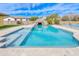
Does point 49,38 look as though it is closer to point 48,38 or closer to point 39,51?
point 48,38

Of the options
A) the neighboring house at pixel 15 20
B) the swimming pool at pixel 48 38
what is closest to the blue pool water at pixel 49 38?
the swimming pool at pixel 48 38

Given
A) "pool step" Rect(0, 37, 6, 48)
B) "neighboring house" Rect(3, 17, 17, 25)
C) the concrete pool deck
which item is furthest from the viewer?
"neighboring house" Rect(3, 17, 17, 25)

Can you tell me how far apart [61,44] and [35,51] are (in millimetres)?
668

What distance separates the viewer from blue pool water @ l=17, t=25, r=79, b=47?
13.1 feet

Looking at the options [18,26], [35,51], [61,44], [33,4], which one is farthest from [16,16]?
[61,44]

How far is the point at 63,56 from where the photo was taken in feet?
→ 12.4

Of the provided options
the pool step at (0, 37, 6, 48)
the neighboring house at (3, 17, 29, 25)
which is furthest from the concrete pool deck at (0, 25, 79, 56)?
the neighboring house at (3, 17, 29, 25)

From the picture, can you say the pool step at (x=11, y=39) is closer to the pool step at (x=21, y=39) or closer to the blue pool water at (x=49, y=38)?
the pool step at (x=21, y=39)

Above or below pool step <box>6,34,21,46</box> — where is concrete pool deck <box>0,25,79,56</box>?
below

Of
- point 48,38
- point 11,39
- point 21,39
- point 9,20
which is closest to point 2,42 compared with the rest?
point 11,39

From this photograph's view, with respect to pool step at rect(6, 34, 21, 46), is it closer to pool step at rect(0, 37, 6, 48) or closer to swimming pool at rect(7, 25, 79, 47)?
pool step at rect(0, 37, 6, 48)

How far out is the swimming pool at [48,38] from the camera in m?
3.99

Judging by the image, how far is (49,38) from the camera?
161 inches

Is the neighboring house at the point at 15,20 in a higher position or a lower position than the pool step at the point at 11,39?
higher
